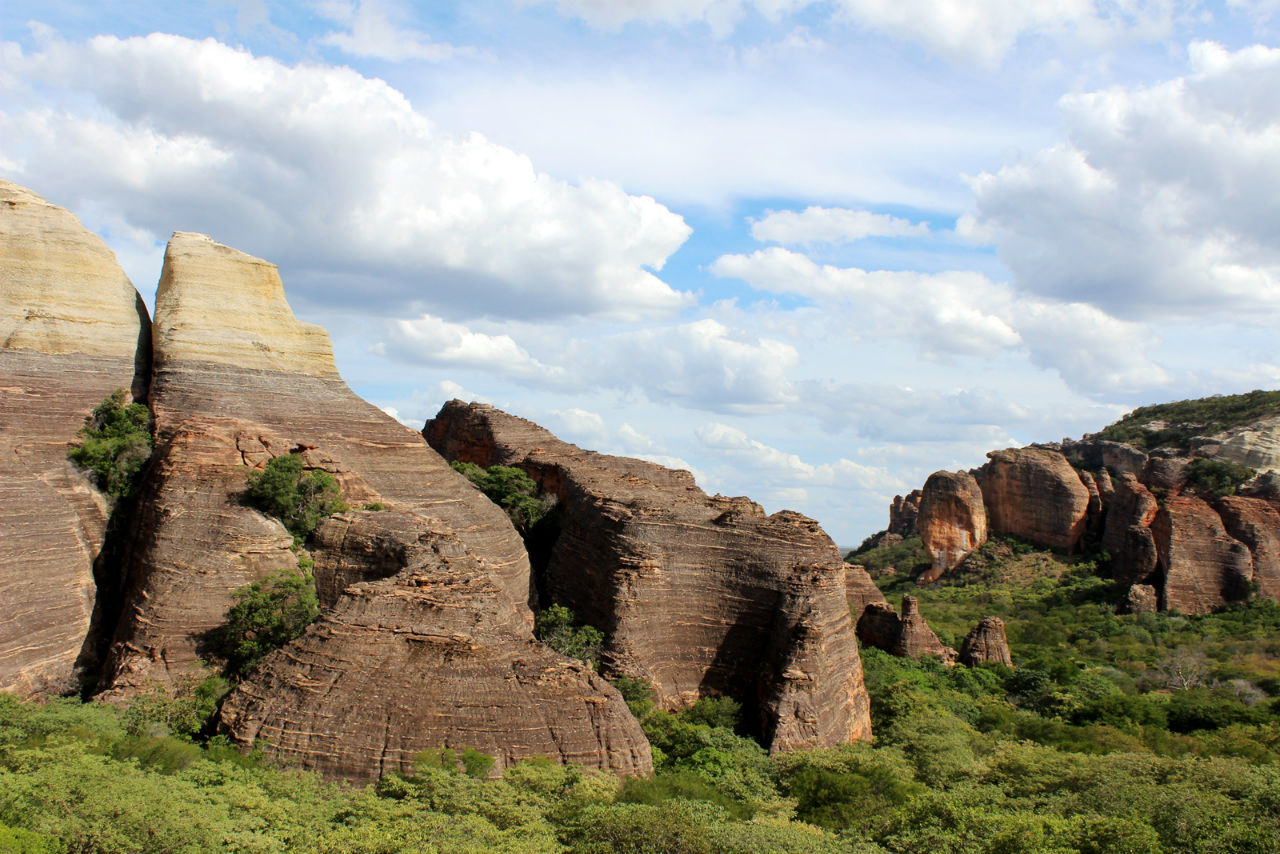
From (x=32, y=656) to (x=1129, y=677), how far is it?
54.0m

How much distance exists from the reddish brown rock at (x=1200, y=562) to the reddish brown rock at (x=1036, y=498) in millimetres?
12475

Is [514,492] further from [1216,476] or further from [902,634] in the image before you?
[1216,476]

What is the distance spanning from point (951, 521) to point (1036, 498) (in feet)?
25.8

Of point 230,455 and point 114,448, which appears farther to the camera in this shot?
point 114,448

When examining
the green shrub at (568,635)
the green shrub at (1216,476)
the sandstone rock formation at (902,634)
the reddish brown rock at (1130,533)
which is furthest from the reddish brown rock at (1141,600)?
the green shrub at (568,635)

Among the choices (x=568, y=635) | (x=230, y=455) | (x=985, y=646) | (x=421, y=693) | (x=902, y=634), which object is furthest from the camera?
(x=985, y=646)

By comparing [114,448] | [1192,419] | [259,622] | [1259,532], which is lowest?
[259,622]

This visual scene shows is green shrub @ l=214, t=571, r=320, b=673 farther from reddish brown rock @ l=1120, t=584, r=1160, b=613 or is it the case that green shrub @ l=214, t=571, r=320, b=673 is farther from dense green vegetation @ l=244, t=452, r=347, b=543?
reddish brown rock @ l=1120, t=584, r=1160, b=613

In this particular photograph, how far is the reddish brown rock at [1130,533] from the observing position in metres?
69.0

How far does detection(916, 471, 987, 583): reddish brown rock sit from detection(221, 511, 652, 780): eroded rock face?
65.4m

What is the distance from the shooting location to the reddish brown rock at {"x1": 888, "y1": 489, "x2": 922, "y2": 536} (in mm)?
115000

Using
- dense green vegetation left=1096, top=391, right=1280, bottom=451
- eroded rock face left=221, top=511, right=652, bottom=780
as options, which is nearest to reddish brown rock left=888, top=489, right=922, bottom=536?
dense green vegetation left=1096, top=391, right=1280, bottom=451

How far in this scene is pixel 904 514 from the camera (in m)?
117

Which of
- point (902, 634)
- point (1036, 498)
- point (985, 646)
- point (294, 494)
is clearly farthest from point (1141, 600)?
point (294, 494)
